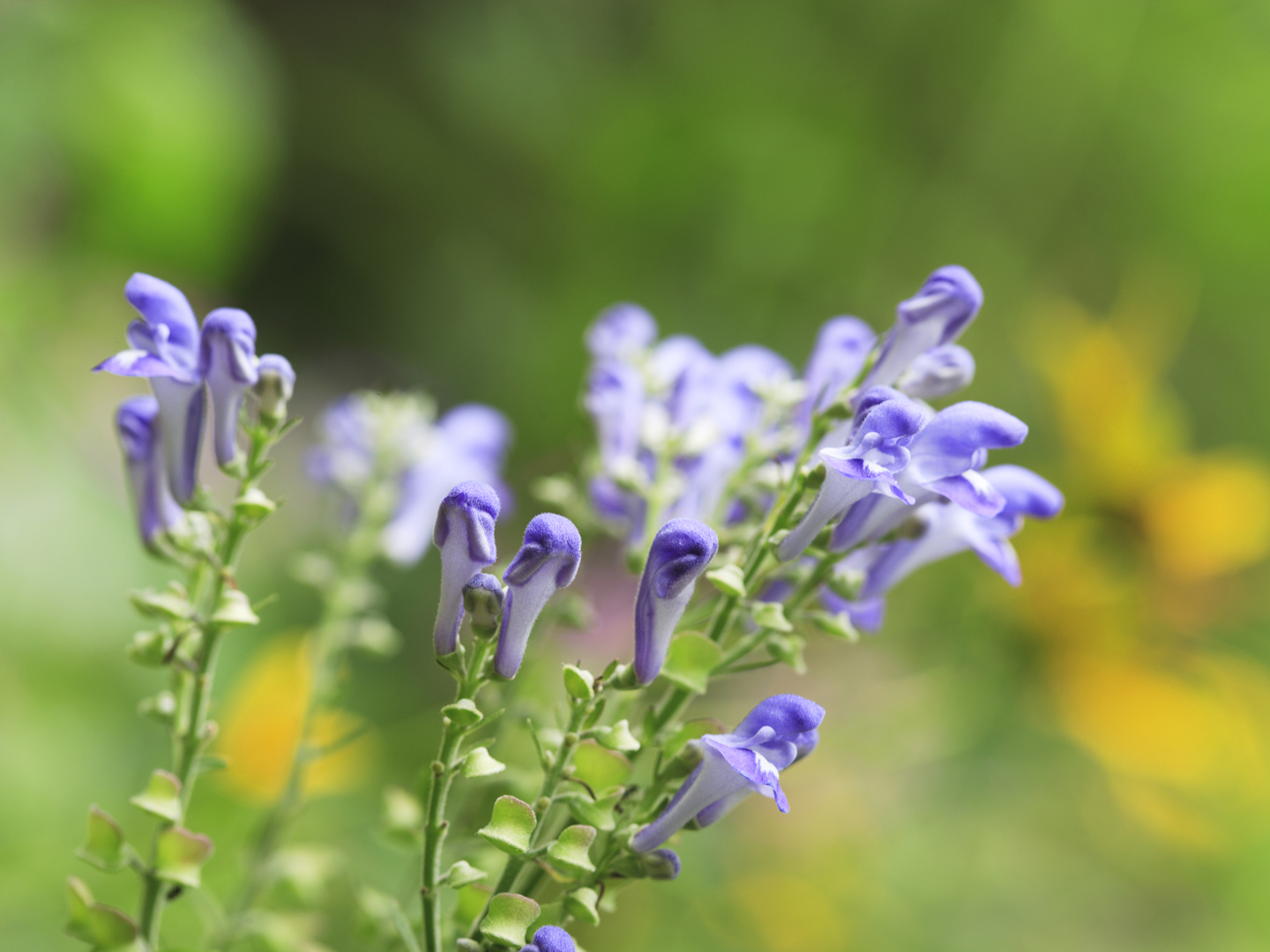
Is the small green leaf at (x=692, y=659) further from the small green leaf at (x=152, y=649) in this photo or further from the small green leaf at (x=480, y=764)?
the small green leaf at (x=152, y=649)

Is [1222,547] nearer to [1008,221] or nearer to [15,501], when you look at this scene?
[1008,221]

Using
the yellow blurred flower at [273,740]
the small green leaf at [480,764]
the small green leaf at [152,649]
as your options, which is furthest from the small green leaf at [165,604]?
the yellow blurred flower at [273,740]

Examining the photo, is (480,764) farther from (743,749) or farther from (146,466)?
(146,466)

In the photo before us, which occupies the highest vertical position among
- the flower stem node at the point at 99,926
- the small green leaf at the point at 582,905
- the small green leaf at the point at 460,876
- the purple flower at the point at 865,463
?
the purple flower at the point at 865,463

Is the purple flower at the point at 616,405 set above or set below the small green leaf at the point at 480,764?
above

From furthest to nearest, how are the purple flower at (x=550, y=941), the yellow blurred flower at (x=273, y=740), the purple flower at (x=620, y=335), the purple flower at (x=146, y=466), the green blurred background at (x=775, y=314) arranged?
the green blurred background at (x=775, y=314) → the yellow blurred flower at (x=273, y=740) → the purple flower at (x=620, y=335) → the purple flower at (x=146, y=466) → the purple flower at (x=550, y=941)

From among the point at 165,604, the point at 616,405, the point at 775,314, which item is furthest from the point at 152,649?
the point at 775,314
